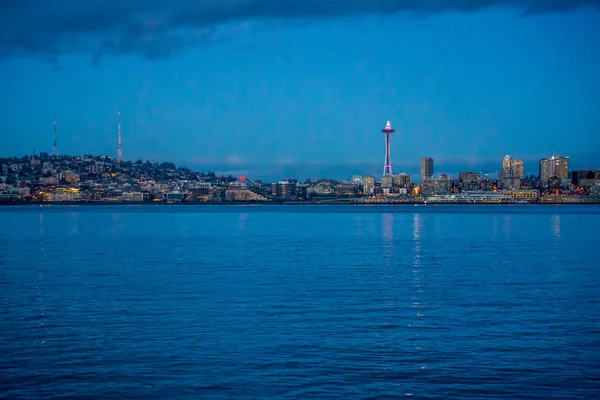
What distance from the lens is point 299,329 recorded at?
1614 cm

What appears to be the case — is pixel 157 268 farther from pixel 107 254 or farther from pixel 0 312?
pixel 0 312

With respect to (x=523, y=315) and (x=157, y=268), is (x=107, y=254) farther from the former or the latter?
(x=523, y=315)

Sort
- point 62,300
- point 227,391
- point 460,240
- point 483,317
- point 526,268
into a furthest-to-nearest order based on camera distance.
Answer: point 460,240 → point 526,268 → point 62,300 → point 483,317 → point 227,391

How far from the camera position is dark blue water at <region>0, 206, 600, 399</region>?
39.1 feet

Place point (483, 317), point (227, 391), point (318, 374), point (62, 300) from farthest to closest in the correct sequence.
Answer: point (62, 300) → point (483, 317) → point (318, 374) → point (227, 391)

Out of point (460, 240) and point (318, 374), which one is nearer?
point (318, 374)

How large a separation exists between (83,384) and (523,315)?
1095 cm

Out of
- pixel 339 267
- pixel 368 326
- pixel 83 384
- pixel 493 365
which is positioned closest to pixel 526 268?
pixel 339 267

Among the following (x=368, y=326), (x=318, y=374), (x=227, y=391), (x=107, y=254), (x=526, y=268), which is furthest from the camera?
(x=107, y=254)

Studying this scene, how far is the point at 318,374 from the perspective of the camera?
1239 centimetres

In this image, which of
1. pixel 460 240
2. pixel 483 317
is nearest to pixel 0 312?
pixel 483 317

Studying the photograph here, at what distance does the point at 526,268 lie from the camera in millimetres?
29359

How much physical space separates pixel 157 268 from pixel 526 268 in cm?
1506

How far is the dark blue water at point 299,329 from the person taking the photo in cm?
1193
